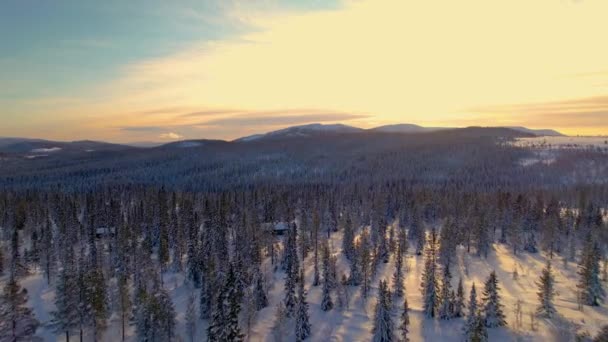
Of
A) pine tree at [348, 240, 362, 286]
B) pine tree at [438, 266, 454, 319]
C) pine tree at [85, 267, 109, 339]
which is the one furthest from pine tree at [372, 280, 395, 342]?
pine tree at [85, 267, 109, 339]

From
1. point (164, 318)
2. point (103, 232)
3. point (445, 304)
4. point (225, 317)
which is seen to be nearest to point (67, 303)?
point (164, 318)

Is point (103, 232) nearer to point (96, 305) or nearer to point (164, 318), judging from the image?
point (96, 305)

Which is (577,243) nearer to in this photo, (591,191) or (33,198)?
(591,191)

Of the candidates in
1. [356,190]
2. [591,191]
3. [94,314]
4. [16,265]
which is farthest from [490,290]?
[591,191]

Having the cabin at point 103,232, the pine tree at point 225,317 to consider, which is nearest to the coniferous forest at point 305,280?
the pine tree at point 225,317

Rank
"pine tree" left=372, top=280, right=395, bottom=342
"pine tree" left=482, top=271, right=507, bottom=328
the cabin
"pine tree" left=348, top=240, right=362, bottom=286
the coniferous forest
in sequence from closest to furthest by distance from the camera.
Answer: the coniferous forest
"pine tree" left=372, top=280, right=395, bottom=342
"pine tree" left=482, top=271, right=507, bottom=328
"pine tree" left=348, top=240, right=362, bottom=286
the cabin

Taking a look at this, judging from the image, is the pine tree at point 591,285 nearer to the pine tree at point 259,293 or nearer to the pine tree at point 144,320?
the pine tree at point 259,293

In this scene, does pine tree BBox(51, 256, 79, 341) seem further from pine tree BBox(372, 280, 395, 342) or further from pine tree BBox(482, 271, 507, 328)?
pine tree BBox(482, 271, 507, 328)

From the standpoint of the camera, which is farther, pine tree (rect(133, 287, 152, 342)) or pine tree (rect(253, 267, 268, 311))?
pine tree (rect(253, 267, 268, 311))
